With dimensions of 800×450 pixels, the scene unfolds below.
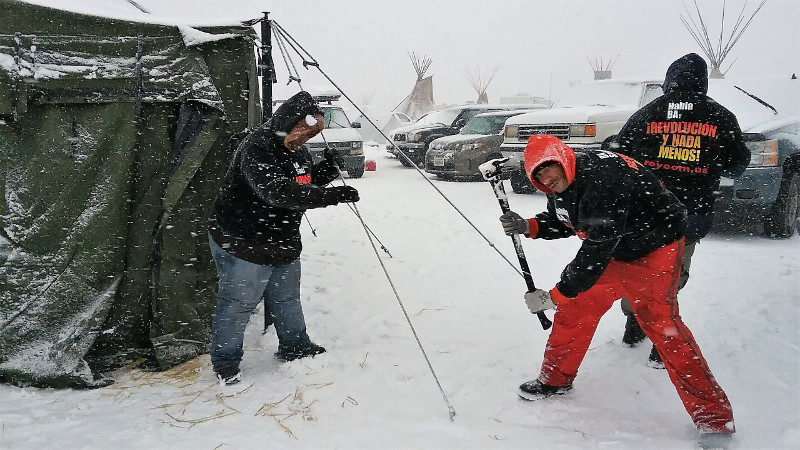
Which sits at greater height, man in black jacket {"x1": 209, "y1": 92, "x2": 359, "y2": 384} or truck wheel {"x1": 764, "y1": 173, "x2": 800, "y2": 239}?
man in black jacket {"x1": 209, "y1": 92, "x2": 359, "y2": 384}

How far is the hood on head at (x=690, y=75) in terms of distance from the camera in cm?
334

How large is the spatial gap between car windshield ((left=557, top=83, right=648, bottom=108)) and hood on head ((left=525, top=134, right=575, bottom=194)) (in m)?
7.43

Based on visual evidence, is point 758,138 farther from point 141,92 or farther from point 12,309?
point 12,309

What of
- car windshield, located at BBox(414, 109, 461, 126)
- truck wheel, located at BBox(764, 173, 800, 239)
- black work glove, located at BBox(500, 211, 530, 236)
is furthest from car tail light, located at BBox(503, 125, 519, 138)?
black work glove, located at BBox(500, 211, 530, 236)

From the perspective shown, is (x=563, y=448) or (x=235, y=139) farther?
(x=235, y=139)

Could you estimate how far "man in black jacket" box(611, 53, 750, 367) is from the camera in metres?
3.25

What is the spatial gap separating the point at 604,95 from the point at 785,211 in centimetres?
445

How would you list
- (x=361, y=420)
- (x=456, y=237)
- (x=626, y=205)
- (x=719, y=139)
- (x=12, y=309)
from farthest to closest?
1. (x=456, y=237)
2. (x=719, y=139)
3. (x=12, y=309)
4. (x=361, y=420)
5. (x=626, y=205)

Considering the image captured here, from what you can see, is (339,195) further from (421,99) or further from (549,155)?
(421,99)

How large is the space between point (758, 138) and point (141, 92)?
244 inches

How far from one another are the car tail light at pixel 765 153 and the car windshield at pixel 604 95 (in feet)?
11.0

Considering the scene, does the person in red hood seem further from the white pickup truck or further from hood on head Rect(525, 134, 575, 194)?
the white pickup truck

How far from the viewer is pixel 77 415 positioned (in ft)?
9.07

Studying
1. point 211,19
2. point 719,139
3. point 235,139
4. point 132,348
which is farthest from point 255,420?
point 719,139
